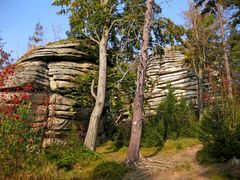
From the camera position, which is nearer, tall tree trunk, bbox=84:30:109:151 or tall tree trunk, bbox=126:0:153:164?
tall tree trunk, bbox=126:0:153:164

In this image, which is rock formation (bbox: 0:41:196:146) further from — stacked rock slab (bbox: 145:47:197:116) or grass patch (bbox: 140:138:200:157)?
stacked rock slab (bbox: 145:47:197:116)

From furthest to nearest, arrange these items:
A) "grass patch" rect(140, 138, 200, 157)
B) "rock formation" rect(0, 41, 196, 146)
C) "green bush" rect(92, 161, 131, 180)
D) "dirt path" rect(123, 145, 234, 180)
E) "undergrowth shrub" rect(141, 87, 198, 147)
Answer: "undergrowth shrub" rect(141, 87, 198, 147) < "rock formation" rect(0, 41, 196, 146) < "grass patch" rect(140, 138, 200, 157) < "green bush" rect(92, 161, 131, 180) < "dirt path" rect(123, 145, 234, 180)

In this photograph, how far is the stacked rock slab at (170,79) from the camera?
2208 centimetres

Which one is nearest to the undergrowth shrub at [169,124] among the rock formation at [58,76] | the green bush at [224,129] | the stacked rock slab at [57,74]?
the rock formation at [58,76]

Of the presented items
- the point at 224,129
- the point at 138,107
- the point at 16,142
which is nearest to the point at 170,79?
the point at 138,107

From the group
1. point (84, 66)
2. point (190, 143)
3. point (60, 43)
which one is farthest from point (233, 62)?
point (60, 43)

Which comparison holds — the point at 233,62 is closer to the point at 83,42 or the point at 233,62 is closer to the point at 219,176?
the point at 83,42

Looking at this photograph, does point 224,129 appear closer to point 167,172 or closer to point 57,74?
point 167,172

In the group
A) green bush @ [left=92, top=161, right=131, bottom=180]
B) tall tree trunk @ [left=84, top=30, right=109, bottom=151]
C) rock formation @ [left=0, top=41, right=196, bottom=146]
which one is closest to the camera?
green bush @ [left=92, top=161, right=131, bottom=180]

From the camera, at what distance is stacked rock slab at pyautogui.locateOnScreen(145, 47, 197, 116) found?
72.4ft

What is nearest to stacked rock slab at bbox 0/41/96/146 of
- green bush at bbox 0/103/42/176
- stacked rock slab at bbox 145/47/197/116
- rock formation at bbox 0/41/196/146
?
rock formation at bbox 0/41/196/146

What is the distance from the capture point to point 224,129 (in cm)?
784

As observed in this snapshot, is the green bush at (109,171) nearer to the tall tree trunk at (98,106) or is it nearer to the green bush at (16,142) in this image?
the green bush at (16,142)

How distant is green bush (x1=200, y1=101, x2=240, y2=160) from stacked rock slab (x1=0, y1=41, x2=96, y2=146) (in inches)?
348
